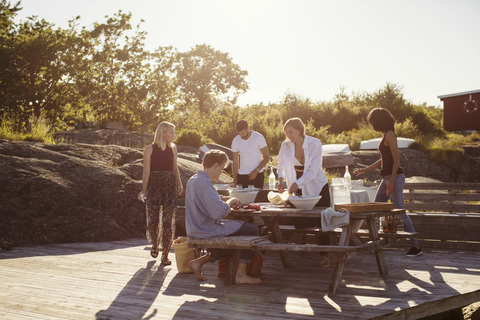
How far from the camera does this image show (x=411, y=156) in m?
19.5

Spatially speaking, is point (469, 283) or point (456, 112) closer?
point (469, 283)

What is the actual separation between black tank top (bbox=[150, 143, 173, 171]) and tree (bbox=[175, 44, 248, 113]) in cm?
4266

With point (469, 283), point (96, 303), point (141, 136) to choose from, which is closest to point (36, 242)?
point (96, 303)

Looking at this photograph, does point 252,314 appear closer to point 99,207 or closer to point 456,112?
point 99,207

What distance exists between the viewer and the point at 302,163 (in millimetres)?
5551

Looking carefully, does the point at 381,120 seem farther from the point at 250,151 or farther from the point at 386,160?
the point at 250,151

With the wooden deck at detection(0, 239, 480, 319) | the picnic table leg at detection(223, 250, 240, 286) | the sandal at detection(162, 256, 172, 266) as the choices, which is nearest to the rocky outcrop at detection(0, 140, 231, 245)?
the wooden deck at detection(0, 239, 480, 319)

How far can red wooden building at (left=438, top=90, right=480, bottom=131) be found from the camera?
2853cm

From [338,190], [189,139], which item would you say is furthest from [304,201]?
[189,139]

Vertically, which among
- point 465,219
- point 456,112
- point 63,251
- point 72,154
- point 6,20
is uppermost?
point 6,20

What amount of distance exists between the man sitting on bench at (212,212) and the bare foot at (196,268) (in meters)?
0.19

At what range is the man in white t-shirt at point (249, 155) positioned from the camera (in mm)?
7379

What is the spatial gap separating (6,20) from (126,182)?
1464cm

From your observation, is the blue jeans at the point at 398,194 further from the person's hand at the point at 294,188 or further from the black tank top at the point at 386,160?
the person's hand at the point at 294,188
